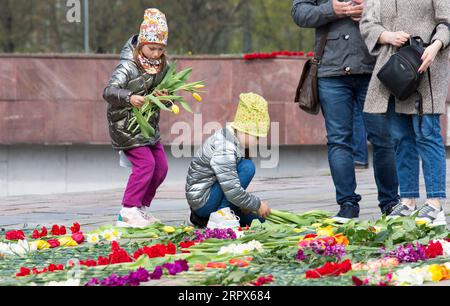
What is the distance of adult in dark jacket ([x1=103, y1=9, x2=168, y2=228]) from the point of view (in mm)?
7574

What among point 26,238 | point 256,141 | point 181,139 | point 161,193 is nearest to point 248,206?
point 256,141

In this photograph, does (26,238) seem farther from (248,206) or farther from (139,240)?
(248,206)

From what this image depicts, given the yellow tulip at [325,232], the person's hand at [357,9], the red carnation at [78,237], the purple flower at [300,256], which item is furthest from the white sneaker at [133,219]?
the purple flower at [300,256]

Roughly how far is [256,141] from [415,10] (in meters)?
1.32

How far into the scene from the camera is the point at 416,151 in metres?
7.23

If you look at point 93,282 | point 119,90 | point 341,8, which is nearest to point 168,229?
point 119,90

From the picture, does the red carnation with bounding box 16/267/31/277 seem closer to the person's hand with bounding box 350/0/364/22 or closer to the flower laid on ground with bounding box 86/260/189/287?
the flower laid on ground with bounding box 86/260/189/287

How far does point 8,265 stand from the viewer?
571 cm

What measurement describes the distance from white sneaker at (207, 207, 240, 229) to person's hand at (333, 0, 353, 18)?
1509 mm

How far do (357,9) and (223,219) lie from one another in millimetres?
1683

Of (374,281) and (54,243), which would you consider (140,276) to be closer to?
(374,281)

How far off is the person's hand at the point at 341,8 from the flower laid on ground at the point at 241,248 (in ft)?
7.12

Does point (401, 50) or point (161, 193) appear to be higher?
point (401, 50)

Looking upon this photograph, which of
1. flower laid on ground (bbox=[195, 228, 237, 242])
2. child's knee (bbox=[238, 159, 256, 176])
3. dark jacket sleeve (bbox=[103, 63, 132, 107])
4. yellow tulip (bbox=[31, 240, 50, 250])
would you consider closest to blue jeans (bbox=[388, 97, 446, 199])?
child's knee (bbox=[238, 159, 256, 176])
